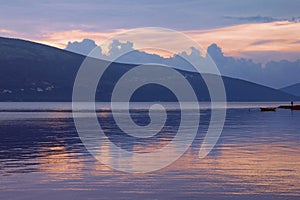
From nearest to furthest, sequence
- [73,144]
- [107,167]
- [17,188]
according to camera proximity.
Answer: [17,188] → [107,167] → [73,144]

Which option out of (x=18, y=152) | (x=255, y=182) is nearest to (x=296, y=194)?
(x=255, y=182)

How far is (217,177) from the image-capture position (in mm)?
30406

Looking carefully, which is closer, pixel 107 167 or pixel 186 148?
pixel 107 167

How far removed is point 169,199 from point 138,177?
635 cm

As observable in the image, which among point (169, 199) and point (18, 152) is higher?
point (18, 152)

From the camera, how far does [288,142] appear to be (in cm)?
5347

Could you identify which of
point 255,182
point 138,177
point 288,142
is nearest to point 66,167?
point 138,177

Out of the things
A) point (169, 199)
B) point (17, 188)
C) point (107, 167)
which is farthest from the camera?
point (107, 167)

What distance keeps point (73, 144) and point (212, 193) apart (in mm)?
29362

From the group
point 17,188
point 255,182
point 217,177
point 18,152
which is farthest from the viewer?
point 18,152

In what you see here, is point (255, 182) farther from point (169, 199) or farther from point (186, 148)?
point (186, 148)

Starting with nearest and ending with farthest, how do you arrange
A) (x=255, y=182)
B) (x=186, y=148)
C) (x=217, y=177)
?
(x=255, y=182) < (x=217, y=177) < (x=186, y=148)

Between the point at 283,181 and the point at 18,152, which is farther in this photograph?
the point at 18,152

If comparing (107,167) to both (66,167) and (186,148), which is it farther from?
(186,148)
